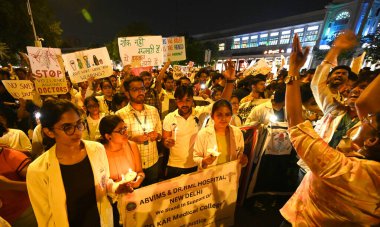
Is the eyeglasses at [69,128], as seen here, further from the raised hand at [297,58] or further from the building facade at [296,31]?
the building facade at [296,31]

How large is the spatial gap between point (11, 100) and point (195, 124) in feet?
19.8

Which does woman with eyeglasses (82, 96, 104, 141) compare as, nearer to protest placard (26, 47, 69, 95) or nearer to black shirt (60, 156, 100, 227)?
protest placard (26, 47, 69, 95)

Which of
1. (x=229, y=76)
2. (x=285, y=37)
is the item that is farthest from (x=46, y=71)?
(x=285, y=37)

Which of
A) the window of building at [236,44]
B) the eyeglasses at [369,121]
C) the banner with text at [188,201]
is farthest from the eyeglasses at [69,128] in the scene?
the window of building at [236,44]

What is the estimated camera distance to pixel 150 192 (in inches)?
81.4

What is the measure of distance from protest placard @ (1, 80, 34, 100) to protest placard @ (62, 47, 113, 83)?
103 centimetres

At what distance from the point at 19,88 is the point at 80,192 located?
4.49 metres

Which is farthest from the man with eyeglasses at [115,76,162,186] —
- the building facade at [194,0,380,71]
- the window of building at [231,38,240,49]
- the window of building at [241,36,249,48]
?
the window of building at [231,38,240,49]

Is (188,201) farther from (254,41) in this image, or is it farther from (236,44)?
(236,44)

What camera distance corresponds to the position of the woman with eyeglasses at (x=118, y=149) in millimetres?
2506

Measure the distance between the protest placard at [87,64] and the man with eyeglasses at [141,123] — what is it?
2.66m

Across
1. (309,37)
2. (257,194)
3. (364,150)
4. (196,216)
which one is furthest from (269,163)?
(309,37)

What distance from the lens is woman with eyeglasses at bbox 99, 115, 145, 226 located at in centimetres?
251

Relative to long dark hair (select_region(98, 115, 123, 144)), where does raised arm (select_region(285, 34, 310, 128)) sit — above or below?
above
